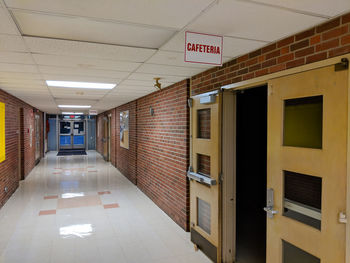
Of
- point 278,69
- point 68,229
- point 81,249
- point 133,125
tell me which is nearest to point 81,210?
point 68,229

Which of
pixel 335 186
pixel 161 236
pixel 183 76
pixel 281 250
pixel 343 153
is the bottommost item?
pixel 161 236

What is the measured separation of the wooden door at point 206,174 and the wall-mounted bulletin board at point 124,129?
539 centimetres

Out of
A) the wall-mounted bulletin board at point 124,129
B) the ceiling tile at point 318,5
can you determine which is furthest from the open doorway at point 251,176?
the wall-mounted bulletin board at point 124,129

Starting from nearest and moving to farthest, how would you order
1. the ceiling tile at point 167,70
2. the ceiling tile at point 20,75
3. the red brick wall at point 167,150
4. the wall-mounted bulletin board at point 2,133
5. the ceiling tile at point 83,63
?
the ceiling tile at point 83,63, the ceiling tile at point 167,70, the ceiling tile at point 20,75, the red brick wall at point 167,150, the wall-mounted bulletin board at point 2,133

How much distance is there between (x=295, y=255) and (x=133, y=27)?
2410mm

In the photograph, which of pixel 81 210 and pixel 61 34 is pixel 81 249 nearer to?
pixel 81 210

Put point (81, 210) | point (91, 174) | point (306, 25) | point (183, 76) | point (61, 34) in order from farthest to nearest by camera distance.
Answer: point (91, 174), point (81, 210), point (183, 76), point (61, 34), point (306, 25)

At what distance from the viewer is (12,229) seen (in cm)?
446

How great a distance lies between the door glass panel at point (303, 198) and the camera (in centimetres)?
222

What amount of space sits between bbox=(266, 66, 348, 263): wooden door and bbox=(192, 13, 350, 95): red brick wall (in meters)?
0.16

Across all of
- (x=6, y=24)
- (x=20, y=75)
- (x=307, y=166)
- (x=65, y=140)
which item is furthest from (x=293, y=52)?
(x=65, y=140)

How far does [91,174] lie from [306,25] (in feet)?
29.8

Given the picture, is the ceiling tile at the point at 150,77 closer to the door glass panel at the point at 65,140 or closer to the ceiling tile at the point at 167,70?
the ceiling tile at the point at 167,70

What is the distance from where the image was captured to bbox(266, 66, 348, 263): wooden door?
193cm
